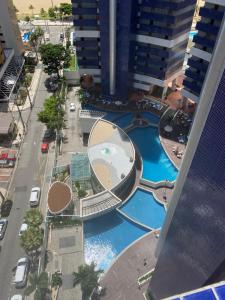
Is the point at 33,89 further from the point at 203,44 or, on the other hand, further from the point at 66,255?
the point at 66,255

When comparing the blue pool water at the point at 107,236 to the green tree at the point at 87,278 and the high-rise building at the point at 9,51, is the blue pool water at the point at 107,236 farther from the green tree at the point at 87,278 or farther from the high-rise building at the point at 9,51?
the high-rise building at the point at 9,51

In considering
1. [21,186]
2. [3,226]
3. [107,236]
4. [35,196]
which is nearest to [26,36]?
[21,186]

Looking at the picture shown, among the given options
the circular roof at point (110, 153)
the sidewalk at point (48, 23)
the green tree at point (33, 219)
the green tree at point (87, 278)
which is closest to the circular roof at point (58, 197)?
the green tree at point (33, 219)

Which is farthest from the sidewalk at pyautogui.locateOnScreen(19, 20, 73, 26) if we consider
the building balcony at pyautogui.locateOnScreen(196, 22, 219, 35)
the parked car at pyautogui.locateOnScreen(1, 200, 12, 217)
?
the parked car at pyautogui.locateOnScreen(1, 200, 12, 217)

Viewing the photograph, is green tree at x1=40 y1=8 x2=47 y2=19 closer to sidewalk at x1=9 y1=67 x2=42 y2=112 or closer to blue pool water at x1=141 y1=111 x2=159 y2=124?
sidewalk at x1=9 y1=67 x2=42 y2=112

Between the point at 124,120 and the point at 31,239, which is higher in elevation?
the point at 124,120
